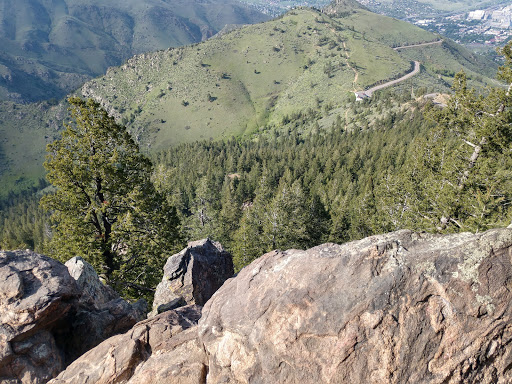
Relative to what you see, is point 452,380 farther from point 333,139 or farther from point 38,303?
point 333,139

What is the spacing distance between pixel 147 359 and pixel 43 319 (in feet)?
18.5

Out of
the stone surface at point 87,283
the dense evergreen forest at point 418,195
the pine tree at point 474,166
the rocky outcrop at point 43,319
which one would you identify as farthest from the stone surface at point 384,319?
the pine tree at point 474,166

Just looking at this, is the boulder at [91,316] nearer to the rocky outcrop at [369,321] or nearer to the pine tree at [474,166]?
the rocky outcrop at [369,321]

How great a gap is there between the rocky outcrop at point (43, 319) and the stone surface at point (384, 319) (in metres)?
8.17

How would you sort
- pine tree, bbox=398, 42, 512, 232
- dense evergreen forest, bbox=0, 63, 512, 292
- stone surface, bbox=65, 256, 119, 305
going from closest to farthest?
stone surface, bbox=65, 256, 119, 305 < pine tree, bbox=398, 42, 512, 232 < dense evergreen forest, bbox=0, 63, 512, 292

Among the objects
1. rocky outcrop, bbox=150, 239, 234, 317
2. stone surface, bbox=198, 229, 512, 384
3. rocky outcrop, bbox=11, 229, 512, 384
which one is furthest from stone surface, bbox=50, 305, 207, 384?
rocky outcrop, bbox=150, 239, 234, 317

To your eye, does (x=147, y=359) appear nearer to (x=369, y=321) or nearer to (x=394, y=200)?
(x=369, y=321)

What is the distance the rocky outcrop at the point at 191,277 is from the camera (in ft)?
66.2

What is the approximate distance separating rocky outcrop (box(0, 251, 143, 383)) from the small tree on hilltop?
234 inches

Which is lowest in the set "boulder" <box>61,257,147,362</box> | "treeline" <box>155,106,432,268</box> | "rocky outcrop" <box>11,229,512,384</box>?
"treeline" <box>155,106,432,268</box>

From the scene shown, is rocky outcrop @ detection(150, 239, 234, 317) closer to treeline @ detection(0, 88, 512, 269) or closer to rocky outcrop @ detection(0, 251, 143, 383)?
rocky outcrop @ detection(0, 251, 143, 383)

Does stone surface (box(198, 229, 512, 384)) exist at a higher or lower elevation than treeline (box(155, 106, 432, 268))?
higher

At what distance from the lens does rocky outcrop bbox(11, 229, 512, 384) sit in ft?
30.0

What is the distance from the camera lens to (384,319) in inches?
372
